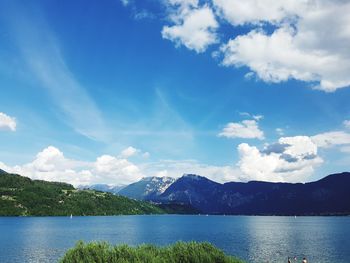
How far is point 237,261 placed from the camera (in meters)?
61.2

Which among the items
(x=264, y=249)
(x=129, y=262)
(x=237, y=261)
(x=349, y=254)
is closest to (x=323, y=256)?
(x=349, y=254)

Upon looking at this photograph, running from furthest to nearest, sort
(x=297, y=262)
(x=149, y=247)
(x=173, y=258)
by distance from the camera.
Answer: (x=297, y=262) → (x=149, y=247) → (x=173, y=258)

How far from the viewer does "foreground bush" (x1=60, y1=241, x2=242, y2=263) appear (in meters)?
56.1

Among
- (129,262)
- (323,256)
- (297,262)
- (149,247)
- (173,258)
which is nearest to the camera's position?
(129,262)

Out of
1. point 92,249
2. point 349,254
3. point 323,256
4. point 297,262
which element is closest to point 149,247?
point 92,249

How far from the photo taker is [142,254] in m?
57.8

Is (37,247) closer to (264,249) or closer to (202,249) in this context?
(264,249)

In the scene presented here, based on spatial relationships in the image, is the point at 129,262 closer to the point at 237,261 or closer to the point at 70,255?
the point at 70,255

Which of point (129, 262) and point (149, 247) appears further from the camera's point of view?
point (149, 247)

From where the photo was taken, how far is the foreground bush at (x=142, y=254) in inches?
2210

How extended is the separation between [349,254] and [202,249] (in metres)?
94.9

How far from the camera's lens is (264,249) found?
486 ft

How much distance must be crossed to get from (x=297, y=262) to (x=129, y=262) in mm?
84248

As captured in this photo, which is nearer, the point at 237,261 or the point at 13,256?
the point at 237,261
